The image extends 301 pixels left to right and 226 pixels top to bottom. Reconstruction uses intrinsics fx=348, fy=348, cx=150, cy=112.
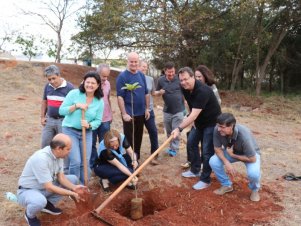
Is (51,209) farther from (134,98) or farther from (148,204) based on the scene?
(134,98)

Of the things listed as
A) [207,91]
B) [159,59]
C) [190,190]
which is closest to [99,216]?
[190,190]

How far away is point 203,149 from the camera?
14.6 feet

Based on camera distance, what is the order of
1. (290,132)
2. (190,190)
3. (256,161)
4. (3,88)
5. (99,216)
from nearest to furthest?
(99,216) → (256,161) → (190,190) → (290,132) → (3,88)

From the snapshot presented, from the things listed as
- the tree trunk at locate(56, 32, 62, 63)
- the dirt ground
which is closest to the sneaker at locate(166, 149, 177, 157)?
the dirt ground

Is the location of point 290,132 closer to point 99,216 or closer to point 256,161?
point 256,161

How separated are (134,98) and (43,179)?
1.93 meters

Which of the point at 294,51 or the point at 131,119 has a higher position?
the point at 294,51

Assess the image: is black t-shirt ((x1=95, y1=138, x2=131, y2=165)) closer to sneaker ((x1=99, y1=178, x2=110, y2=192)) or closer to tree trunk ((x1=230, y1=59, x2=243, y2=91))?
sneaker ((x1=99, y1=178, x2=110, y2=192))

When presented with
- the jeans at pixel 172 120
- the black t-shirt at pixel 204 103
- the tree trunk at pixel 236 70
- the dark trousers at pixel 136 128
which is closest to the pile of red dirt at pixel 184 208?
the dark trousers at pixel 136 128

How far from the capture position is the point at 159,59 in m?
14.9

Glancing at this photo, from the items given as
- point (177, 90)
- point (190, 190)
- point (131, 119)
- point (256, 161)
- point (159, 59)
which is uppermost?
point (159, 59)

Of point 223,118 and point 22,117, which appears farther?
point 22,117

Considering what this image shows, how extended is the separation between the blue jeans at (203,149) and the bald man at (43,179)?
169 centimetres

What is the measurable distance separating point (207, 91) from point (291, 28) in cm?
1336
